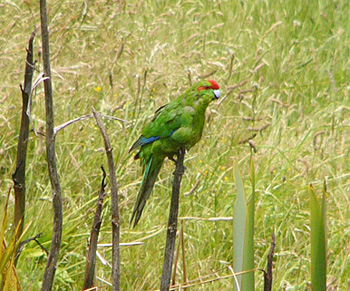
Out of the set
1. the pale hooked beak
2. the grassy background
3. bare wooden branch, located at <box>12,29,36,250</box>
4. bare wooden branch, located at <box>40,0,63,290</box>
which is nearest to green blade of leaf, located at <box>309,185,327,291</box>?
bare wooden branch, located at <box>40,0,63,290</box>

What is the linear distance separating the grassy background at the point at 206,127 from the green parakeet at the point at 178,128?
0.39 m

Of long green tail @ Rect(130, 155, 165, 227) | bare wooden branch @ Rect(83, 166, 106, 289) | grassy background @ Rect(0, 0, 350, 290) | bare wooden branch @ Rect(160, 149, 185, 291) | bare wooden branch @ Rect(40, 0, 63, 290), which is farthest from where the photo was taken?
grassy background @ Rect(0, 0, 350, 290)

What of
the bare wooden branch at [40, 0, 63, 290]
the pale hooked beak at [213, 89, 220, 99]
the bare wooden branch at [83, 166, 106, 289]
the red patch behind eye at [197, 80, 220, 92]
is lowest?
the bare wooden branch at [83, 166, 106, 289]

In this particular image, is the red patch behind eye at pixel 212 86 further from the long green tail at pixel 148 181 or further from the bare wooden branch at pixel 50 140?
the bare wooden branch at pixel 50 140

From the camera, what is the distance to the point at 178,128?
237 cm

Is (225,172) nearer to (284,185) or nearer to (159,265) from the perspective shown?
(284,185)

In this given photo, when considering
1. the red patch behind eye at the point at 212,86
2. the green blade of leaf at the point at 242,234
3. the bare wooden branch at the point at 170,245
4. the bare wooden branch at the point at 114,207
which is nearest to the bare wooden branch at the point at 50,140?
the bare wooden branch at the point at 114,207

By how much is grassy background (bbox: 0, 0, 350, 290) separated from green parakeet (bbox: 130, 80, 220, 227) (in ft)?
1.27

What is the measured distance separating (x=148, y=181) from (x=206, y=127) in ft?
4.75

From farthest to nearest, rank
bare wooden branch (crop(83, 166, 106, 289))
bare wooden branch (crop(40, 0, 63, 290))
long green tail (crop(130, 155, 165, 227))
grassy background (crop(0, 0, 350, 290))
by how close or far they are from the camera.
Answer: grassy background (crop(0, 0, 350, 290))
long green tail (crop(130, 155, 165, 227))
bare wooden branch (crop(83, 166, 106, 289))
bare wooden branch (crop(40, 0, 63, 290))

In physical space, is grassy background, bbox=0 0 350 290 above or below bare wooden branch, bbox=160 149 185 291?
above

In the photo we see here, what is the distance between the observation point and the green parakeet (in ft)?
7.68

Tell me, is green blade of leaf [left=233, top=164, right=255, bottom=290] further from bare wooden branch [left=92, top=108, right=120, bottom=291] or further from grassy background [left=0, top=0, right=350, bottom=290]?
grassy background [left=0, top=0, right=350, bottom=290]

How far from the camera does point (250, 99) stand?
13.7 ft
